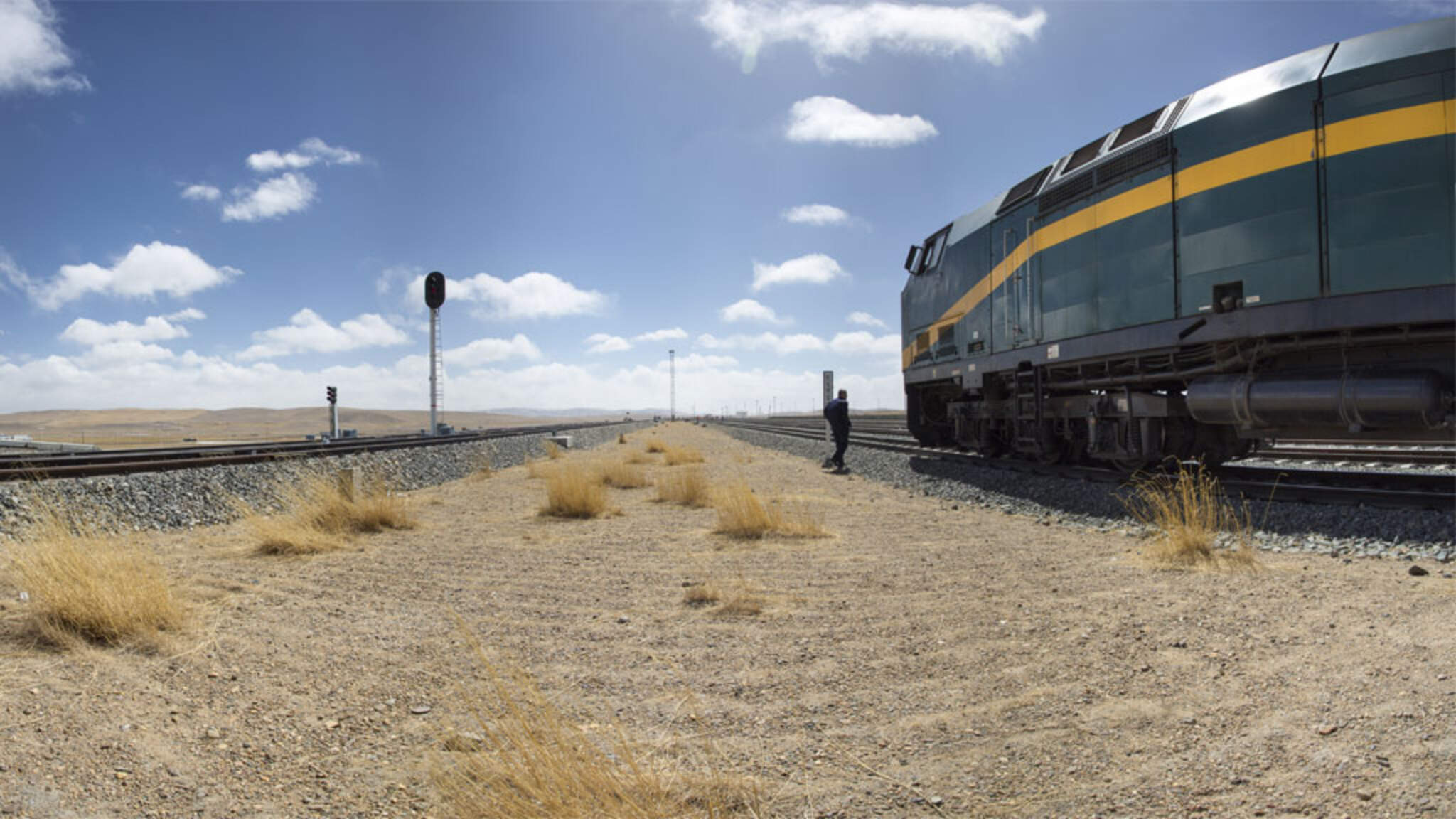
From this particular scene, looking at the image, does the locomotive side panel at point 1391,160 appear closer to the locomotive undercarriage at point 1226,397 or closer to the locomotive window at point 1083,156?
the locomotive undercarriage at point 1226,397

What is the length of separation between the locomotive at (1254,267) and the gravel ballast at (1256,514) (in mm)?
825

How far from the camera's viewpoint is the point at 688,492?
10.9 meters

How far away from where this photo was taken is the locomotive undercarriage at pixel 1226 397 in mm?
6688

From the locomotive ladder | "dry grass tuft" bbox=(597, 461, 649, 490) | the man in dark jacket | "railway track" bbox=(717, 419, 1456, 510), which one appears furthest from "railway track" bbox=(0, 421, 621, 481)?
"railway track" bbox=(717, 419, 1456, 510)

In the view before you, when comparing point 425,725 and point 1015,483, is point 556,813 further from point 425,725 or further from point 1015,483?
point 1015,483

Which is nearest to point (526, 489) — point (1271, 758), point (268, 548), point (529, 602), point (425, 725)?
point (268, 548)

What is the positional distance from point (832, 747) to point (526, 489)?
1107 centimetres

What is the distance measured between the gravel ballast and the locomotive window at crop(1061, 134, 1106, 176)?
15.1 ft

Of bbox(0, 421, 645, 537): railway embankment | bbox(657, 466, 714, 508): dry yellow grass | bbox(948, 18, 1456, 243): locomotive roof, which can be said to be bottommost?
bbox(657, 466, 714, 508): dry yellow grass

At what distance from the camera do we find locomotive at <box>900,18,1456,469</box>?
6.46 metres

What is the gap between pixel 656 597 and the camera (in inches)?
218

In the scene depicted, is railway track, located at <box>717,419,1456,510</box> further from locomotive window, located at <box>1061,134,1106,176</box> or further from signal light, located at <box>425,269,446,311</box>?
signal light, located at <box>425,269,446,311</box>

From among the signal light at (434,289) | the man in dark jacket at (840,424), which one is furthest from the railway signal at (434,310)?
the man in dark jacket at (840,424)

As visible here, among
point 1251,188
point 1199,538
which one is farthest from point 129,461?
point 1251,188
